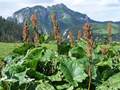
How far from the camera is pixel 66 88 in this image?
16.6 feet

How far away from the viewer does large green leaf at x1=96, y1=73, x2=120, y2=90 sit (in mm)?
4912

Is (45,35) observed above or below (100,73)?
above

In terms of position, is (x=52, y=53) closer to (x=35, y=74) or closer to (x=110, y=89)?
(x=35, y=74)

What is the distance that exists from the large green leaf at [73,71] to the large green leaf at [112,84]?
0.29 m

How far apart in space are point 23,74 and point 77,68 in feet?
2.48

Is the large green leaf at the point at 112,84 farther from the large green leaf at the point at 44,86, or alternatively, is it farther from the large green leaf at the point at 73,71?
the large green leaf at the point at 44,86

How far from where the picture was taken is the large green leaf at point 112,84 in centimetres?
491

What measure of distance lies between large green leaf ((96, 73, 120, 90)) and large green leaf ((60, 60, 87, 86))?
29cm

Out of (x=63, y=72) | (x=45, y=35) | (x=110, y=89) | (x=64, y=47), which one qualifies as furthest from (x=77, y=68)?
(x=45, y=35)

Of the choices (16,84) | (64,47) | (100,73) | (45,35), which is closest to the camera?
(16,84)

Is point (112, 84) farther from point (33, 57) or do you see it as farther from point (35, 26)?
point (35, 26)

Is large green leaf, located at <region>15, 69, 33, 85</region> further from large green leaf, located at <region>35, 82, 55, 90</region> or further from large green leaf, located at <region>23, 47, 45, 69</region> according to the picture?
large green leaf, located at <region>23, 47, 45, 69</region>

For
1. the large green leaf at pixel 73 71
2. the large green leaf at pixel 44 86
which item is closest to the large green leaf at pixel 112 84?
the large green leaf at pixel 73 71

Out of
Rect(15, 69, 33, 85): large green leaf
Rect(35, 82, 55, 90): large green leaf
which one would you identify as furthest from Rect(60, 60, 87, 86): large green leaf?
Rect(15, 69, 33, 85): large green leaf
